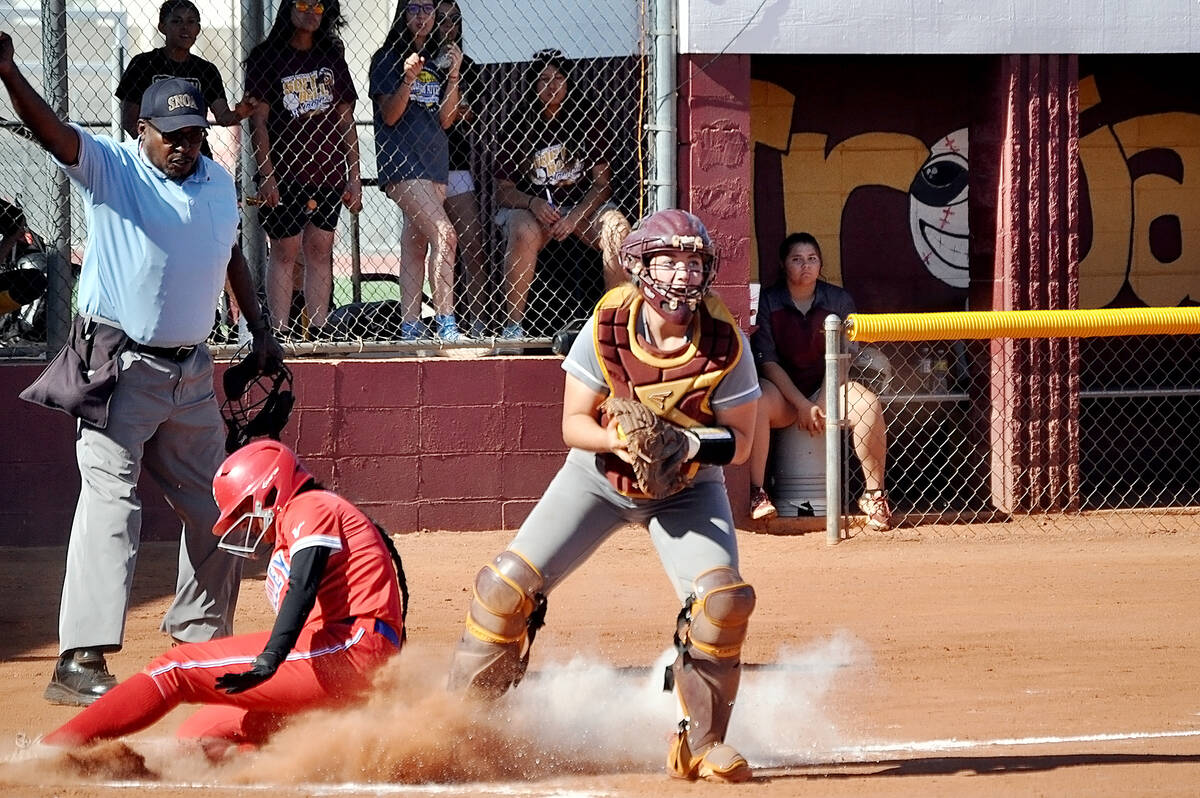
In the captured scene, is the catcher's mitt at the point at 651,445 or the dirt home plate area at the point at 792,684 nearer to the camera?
the catcher's mitt at the point at 651,445

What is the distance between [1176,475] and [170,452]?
27.2 feet

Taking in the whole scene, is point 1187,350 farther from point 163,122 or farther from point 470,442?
point 163,122

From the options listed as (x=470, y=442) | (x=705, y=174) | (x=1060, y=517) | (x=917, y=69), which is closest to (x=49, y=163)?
(x=470, y=442)

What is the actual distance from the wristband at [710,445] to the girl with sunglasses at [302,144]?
5.04 metres

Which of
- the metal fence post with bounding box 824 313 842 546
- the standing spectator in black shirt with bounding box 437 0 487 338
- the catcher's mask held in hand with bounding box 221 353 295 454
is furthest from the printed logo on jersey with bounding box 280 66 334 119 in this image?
the metal fence post with bounding box 824 313 842 546

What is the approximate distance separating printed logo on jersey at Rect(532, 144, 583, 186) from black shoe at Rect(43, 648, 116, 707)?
486 cm

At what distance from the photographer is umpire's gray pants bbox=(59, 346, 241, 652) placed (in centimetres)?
573

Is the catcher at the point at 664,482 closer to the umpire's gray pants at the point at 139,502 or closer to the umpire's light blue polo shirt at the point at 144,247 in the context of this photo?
the umpire's gray pants at the point at 139,502

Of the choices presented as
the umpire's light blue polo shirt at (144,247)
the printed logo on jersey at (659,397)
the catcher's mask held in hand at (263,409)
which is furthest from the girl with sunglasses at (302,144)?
the printed logo on jersey at (659,397)

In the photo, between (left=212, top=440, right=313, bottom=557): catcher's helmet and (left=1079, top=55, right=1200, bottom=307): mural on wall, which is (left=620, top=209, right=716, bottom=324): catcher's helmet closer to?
(left=212, top=440, right=313, bottom=557): catcher's helmet

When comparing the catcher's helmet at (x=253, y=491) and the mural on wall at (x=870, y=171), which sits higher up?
the mural on wall at (x=870, y=171)

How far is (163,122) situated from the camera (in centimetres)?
578

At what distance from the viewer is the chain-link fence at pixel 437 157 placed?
931 centimetres

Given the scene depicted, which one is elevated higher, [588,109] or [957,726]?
[588,109]
